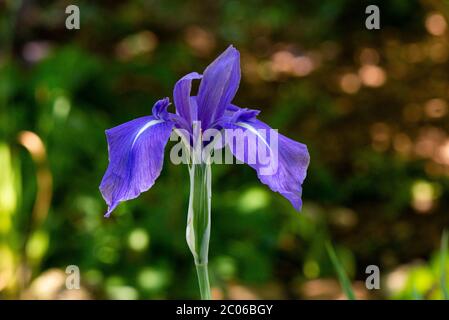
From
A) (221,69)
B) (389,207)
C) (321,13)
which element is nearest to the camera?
(221,69)

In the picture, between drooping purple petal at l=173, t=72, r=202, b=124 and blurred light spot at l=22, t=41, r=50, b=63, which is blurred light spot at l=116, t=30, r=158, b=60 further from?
drooping purple petal at l=173, t=72, r=202, b=124

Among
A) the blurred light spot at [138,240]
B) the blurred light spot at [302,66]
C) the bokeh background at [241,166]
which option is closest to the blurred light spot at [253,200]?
the bokeh background at [241,166]

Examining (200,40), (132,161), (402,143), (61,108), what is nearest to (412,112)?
(402,143)

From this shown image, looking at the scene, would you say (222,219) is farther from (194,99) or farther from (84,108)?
(194,99)

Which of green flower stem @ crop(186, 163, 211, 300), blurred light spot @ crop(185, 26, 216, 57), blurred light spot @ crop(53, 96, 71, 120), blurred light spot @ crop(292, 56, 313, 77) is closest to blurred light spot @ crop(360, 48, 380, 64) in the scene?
blurred light spot @ crop(292, 56, 313, 77)

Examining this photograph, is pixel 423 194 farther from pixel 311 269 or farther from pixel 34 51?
pixel 34 51

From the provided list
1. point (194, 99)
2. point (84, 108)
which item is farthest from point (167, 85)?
point (194, 99)
